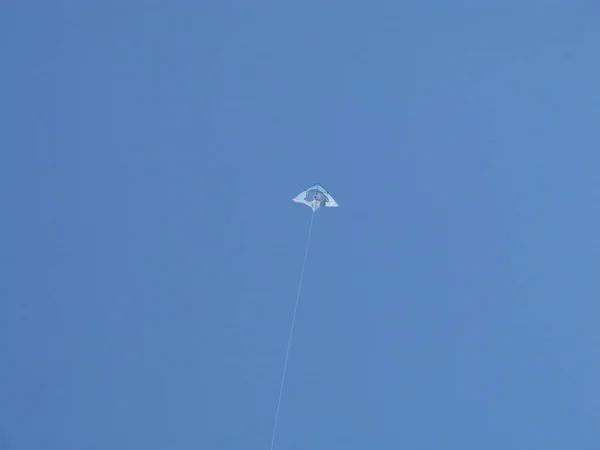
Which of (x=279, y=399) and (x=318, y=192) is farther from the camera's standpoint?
(x=279, y=399)

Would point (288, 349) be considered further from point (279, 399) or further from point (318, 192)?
point (318, 192)

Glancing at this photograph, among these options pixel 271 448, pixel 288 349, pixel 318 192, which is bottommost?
pixel 271 448

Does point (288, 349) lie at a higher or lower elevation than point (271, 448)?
higher

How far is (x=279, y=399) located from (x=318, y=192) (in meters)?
2.42

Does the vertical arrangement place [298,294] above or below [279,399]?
above

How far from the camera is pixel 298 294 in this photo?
10156 millimetres

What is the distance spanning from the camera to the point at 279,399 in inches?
392

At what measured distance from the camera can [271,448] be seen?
9898 millimetres

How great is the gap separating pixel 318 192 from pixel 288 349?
87.5 inches

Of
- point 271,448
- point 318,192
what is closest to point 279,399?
point 271,448

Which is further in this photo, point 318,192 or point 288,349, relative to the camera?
point 288,349

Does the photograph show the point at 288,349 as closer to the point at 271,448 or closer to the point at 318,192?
the point at 271,448

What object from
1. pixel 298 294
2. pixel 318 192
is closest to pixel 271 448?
pixel 298 294

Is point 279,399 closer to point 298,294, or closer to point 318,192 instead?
point 298,294
